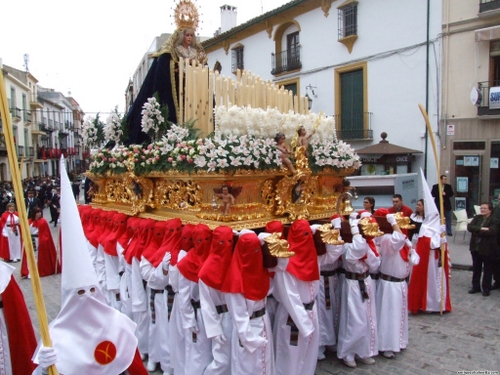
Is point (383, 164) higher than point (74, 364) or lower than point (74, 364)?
higher

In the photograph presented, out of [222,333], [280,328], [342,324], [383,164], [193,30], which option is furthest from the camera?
[383,164]

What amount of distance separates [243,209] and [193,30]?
3.07m

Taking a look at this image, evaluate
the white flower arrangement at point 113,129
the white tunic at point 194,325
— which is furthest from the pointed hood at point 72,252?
the white flower arrangement at point 113,129

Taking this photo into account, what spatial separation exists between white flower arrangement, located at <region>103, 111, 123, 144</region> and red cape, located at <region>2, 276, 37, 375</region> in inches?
135

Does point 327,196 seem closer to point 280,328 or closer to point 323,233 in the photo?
point 323,233

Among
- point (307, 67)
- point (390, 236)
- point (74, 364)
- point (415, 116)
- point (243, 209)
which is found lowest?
point (74, 364)

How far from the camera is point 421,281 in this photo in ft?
21.3

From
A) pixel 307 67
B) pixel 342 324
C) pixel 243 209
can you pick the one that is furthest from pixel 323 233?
pixel 307 67

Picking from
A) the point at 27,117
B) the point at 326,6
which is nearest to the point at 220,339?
the point at 326,6

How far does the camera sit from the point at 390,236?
498 cm

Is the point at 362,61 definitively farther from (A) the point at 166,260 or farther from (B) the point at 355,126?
(A) the point at 166,260

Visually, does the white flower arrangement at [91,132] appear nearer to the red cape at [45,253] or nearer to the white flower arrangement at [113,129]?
the white flower arrangement at [113,129]

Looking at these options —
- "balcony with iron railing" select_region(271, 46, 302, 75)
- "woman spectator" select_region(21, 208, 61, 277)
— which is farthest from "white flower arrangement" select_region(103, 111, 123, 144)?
Result: "balcony with iron railing" select_region(271, 46, 302, 75)

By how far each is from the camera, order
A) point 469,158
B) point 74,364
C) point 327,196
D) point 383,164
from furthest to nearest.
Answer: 1. point 383,164
2. point 469,158
3. point 327,196
4. point 74,364
